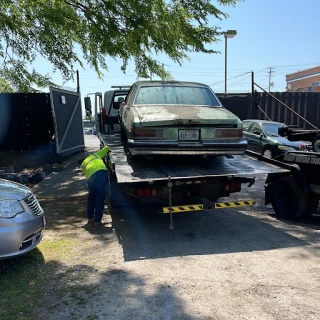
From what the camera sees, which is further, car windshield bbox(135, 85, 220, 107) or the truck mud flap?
car windshield bbox(135, 85, 220, 107)

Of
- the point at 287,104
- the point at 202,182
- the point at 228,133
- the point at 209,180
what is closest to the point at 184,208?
the point at 202,182

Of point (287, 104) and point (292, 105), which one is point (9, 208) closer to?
point (287, 104)

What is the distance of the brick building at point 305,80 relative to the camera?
3863 cm

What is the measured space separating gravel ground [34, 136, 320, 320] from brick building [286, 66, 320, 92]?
3544 centimetres

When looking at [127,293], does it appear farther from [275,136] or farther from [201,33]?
[201,33]

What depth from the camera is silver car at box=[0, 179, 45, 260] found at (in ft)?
13.3

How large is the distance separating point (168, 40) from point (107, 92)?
117 inches

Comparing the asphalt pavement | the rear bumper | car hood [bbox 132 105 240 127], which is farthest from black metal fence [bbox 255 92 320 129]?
the rear bumper

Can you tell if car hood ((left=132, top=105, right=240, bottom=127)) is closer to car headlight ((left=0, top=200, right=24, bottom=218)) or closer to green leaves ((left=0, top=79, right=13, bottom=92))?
car headlight ((left=0, top=200, right=24, bottom=218))

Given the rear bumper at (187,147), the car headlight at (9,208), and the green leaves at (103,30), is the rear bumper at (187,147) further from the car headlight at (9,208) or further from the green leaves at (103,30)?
the green leaves at (103,30)

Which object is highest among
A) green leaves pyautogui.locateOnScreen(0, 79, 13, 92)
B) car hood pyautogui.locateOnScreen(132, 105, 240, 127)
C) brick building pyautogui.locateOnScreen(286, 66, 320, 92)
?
brick building pyautogui.locateOnScreen(286, 66, 320, 92)

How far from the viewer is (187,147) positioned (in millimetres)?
5855

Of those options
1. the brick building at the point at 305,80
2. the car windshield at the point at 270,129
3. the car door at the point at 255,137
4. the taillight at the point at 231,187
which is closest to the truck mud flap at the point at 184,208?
the taillight at the point at 231,187

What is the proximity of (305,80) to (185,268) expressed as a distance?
42.1 meters
